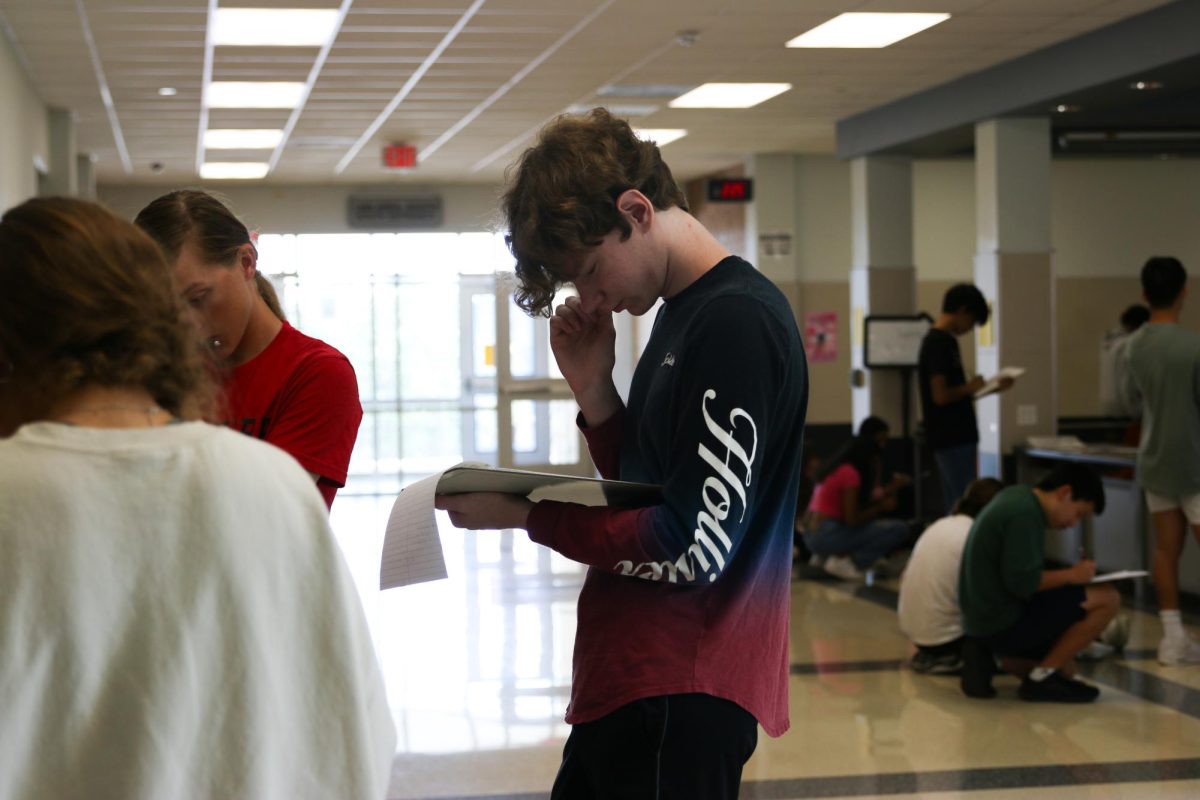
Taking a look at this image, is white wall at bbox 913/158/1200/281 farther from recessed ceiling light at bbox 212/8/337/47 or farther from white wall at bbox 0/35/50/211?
white wall at bbox 0/35/50/211

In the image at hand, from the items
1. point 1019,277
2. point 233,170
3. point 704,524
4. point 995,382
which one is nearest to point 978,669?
point 995,382

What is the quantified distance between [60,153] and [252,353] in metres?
9.29

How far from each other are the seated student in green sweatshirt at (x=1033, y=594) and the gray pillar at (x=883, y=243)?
19.2ft

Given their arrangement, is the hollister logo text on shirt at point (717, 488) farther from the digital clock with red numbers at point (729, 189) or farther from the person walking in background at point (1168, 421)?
the digital clock with red numbers at point (729, 189)

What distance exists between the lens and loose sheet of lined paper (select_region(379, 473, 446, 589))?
5.50ft

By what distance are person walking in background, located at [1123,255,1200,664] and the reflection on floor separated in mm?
535

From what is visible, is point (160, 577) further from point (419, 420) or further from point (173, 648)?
point (419, 420)

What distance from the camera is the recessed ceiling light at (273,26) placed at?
7.21 m

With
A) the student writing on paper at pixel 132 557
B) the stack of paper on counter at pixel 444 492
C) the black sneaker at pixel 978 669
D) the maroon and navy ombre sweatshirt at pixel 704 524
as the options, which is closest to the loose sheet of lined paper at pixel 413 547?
the stack of paper on counter at pixel 444 492

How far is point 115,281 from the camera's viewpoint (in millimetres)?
1180

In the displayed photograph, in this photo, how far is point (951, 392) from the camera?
8375 millimetres

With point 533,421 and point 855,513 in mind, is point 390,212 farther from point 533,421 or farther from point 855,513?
point 855,513

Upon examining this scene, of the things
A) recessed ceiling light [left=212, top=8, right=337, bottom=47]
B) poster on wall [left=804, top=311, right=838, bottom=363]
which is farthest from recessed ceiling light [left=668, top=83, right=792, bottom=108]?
poster on wall [left=804, top=311, right=838, bottom=363]

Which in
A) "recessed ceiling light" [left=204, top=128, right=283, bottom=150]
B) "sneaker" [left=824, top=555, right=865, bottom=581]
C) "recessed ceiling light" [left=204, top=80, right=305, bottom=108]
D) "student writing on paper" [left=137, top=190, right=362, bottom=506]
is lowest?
"sneaker" [left=824, top=555, right=865, bottom=581]
